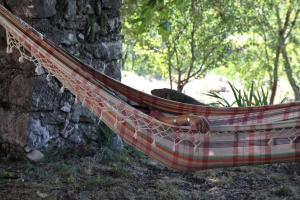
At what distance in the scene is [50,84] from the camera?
9.29 ft

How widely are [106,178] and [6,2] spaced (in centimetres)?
113

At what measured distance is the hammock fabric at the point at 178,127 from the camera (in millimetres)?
1802

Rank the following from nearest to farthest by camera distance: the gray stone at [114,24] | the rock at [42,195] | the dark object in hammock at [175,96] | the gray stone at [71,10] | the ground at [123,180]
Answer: the rock at [42,195] < the ground at [123,180] < the gray stone at [71,10] < the gray stone at [114,24] < the dark object in hammock at [175,96]

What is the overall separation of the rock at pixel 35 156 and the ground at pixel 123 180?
4cm

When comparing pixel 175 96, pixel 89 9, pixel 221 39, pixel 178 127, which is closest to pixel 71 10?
pixel 89 9

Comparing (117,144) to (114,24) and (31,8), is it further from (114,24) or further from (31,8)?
(31,8)

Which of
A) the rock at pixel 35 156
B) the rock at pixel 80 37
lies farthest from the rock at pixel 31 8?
the rock at pixel 35 156

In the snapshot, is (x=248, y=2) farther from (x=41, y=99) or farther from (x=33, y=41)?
(x=33, y=41)

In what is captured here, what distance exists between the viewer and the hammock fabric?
180cm

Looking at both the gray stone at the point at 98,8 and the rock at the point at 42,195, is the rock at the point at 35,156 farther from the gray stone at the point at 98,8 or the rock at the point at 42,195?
the gray stone at the point at 98,8

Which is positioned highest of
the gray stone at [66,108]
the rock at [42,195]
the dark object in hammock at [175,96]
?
the dark object in hammock at [175,96]

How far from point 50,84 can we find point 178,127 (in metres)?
1.18

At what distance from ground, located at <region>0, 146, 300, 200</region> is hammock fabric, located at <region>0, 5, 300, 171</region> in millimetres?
558

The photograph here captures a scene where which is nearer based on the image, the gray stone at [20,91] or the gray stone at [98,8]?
the gray stone at [20,91]
